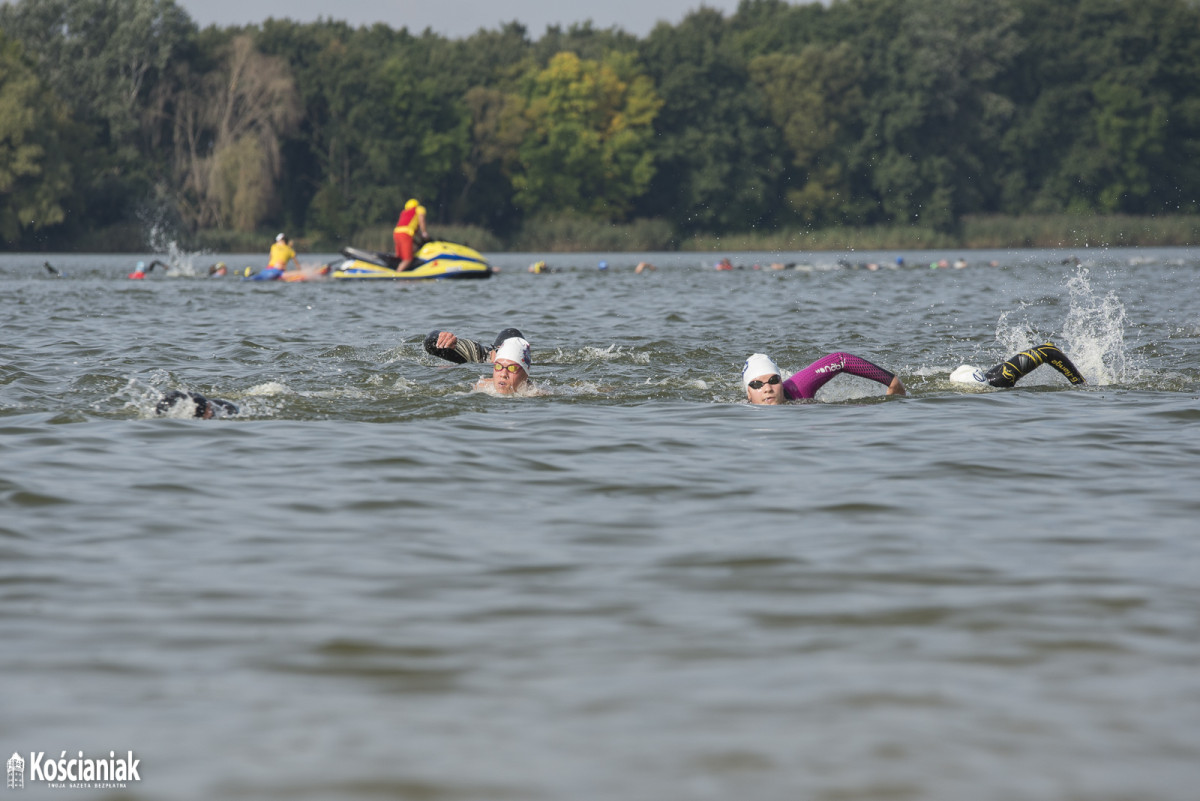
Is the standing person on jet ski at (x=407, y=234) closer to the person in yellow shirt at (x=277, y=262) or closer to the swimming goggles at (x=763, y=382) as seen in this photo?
the person in yellow shirt at (x=277, y=262)

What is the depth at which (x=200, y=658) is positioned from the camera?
4586 millimetres

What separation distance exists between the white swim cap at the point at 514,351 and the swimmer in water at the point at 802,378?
6.69 feet

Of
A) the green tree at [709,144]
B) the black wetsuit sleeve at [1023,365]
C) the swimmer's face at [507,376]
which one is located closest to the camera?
the swimmer's face at [507,376]

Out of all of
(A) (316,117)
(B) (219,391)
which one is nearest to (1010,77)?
(A) (316,117)

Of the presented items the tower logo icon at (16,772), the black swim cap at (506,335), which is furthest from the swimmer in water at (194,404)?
the tower logo icon at (16,772)

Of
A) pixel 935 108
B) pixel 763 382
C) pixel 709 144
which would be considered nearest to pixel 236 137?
pixel 709 144

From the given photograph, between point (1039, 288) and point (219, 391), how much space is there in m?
23.2

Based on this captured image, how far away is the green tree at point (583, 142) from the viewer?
8294 cm

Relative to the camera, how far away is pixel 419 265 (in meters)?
32.3

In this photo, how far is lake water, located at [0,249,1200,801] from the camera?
379 cm

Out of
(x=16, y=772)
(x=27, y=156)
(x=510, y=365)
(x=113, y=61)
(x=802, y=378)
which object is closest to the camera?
(x=16, y=772)

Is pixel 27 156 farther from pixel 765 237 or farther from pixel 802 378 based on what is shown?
pixel 802 378

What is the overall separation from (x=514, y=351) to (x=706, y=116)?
3065 inches

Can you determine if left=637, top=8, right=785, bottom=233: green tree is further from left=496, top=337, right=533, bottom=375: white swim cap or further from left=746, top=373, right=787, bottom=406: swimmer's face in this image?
left=746, top=373, right=787, bottom=406: swimmer's face
